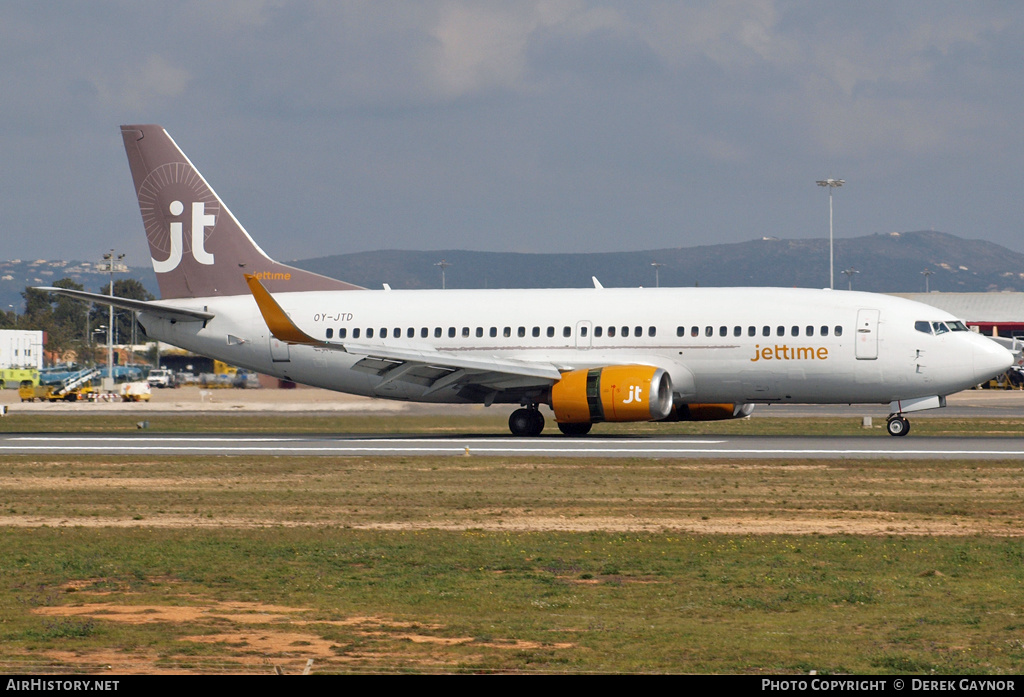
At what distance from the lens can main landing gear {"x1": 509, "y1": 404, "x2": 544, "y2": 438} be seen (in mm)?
37906

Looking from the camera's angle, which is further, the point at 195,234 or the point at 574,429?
the point at 195,234

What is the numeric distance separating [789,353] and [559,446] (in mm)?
7698

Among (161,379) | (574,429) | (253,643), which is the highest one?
(161,379)

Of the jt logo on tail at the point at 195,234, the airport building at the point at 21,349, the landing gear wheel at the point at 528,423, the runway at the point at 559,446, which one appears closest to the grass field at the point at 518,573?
the runway at the point at 559,446

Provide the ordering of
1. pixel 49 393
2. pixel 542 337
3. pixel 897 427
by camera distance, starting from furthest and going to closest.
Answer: pixel 49 393 < pixel 542 337 < pixel 897 427

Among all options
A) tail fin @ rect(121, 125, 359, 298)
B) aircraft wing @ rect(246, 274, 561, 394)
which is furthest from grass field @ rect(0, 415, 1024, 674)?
tail fin @ rect(121, 125, 359, 298)

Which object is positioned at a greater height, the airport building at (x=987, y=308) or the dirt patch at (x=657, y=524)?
the airport building at (x=987, y=308)

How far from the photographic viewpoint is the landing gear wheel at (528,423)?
3791 centimetres

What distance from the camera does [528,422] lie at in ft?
124

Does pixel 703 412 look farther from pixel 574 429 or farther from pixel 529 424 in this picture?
pixel 529 424

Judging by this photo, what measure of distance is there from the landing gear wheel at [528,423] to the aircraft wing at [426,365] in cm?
142

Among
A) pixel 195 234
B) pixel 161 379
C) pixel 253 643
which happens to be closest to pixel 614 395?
pixel 195 234

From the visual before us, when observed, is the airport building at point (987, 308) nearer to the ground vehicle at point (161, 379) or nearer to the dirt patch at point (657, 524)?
the ground vehicle at point (161, 379)

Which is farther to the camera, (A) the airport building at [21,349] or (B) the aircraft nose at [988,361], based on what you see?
(A) the airport building at [21,349]
